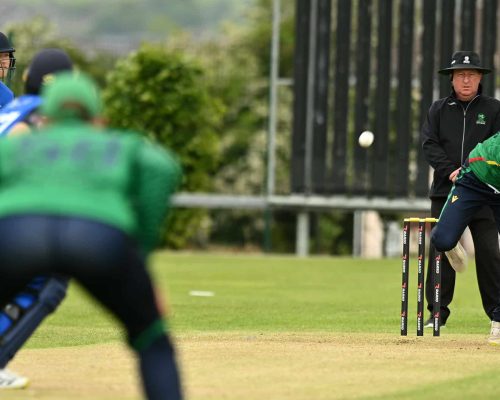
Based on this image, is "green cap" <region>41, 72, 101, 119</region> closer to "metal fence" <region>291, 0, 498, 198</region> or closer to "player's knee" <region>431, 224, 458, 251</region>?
"player's knee" <region>431, 224, 458, 251</region>

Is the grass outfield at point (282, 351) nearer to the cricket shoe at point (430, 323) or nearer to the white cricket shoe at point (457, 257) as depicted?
the cricket shoe at point (430, 323)

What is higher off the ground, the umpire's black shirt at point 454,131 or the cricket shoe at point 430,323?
the umpire's black shirt at point 454,131

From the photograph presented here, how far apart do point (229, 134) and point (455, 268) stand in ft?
86.6

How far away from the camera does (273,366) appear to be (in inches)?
375

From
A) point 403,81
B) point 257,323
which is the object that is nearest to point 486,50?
point 403,81

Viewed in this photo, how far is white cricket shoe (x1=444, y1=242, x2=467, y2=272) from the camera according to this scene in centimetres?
1228

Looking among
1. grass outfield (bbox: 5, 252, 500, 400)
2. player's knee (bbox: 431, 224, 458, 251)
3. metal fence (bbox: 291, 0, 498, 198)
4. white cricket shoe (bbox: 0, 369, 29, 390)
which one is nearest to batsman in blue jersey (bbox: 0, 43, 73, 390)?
white cricket shoe (bbox: 0, 369, 29, 390)

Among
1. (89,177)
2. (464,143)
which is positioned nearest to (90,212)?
(89,177)

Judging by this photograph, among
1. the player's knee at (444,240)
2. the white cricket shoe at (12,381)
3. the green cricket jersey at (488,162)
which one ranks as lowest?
the white cricket shoe at (12,381)

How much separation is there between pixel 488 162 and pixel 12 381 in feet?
15.3

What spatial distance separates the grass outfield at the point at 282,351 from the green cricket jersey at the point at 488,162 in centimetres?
131

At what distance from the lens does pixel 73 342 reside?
1161cm

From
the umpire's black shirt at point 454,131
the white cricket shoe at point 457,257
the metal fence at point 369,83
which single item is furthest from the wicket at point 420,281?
the metal fence at point 369,83

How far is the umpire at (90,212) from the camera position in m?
6.03
